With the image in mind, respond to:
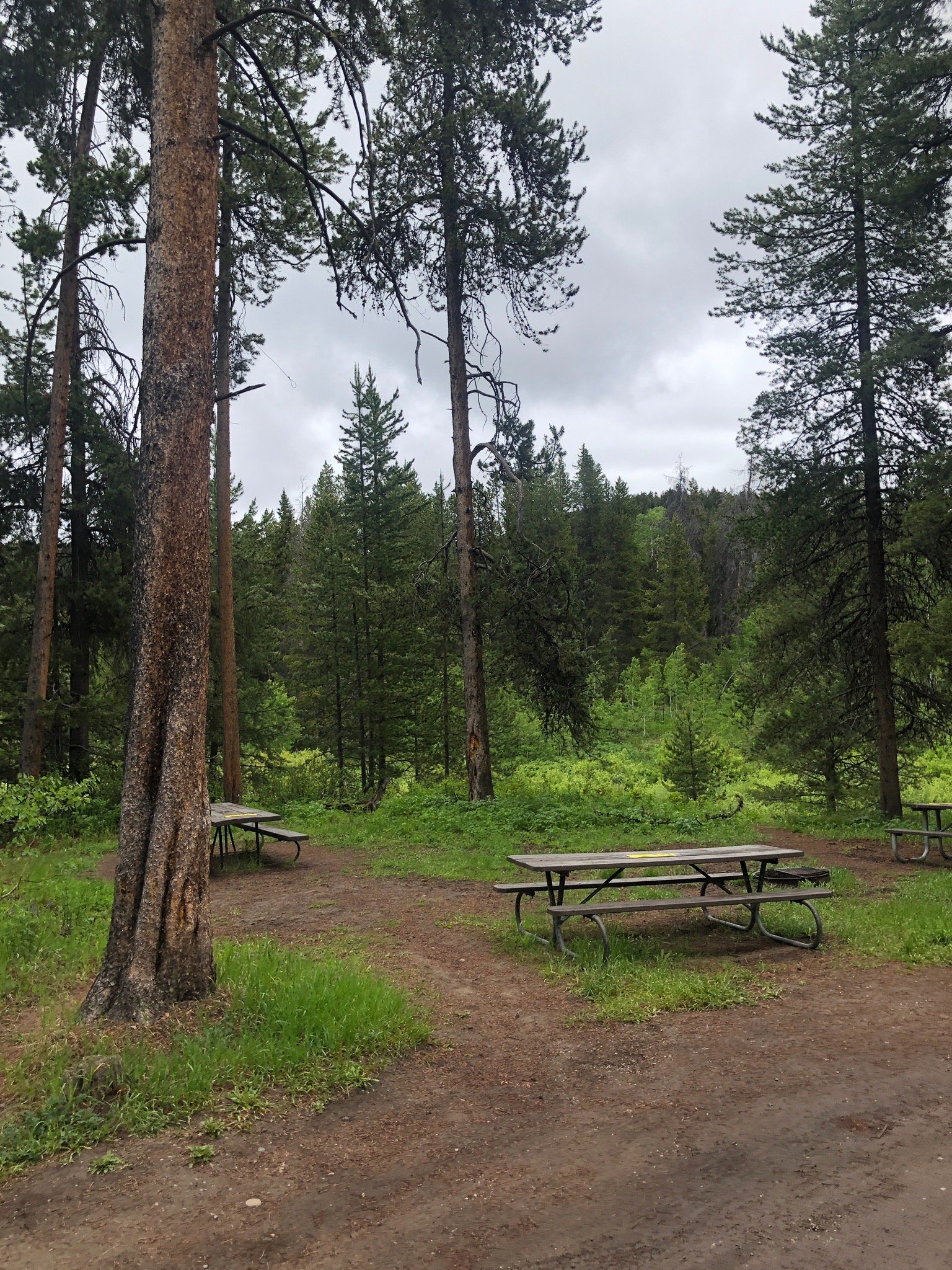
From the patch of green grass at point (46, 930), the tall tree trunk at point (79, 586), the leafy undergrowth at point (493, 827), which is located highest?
the tall tree trunk at point (79, 586)

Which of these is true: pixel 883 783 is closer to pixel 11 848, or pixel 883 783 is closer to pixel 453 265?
pixel 453 265

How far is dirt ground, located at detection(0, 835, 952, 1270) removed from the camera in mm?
2838

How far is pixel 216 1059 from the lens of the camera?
414 cm

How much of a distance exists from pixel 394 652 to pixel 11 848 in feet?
41.2

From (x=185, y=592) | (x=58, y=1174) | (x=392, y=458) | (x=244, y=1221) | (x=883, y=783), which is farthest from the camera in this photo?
(x=392, y=458)

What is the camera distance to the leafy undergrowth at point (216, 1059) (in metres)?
3.65

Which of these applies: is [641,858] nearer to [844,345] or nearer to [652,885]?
[652,885]

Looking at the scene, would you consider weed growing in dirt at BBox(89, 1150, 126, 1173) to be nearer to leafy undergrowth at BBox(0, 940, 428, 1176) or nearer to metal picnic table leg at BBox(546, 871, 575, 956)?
leafy undergrowth at BBox(0, 940, 428, 1176)

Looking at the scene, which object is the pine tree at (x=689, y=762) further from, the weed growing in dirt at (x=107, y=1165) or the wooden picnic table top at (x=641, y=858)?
the weed growing in dirt at (x=107, y=1165)

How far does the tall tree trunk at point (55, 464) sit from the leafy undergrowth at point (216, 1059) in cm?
940

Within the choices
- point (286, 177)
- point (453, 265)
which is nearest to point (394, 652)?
point (453, 265)

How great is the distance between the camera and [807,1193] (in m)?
3.15

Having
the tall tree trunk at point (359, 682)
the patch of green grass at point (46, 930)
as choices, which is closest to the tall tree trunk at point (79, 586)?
the patch of green grass at point (46, 930)

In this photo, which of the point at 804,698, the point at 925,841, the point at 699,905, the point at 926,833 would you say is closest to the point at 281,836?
the point at 699,905
